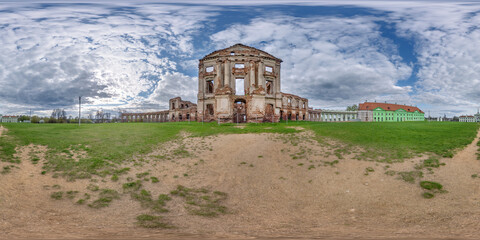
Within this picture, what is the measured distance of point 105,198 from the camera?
31.8 ft

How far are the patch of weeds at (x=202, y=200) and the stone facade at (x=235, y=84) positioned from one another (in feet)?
92.3

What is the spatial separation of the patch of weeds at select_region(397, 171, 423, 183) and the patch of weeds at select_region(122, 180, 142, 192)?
1273 cm

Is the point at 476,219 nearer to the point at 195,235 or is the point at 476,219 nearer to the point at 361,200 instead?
the point at 361,200

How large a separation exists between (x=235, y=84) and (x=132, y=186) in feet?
115

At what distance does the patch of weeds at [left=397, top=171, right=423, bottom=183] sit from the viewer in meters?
11.3

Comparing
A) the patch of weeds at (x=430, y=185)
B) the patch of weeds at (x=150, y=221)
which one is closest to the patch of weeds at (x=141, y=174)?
the patch of weeds at (x=150, y=221)

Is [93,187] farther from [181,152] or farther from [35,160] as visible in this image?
[181,152]

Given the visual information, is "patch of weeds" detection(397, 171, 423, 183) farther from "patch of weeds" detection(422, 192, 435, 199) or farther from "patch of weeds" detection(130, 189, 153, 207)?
"patch of weeds" detection(130, 189, 153, 207)

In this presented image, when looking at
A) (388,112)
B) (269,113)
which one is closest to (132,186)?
Result: (269,113)

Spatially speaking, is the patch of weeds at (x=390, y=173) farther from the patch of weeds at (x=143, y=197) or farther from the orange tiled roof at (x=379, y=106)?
the orange tiled roof at (x=379, y=106)

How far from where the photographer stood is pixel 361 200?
9.89m

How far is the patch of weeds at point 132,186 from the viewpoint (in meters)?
10.8

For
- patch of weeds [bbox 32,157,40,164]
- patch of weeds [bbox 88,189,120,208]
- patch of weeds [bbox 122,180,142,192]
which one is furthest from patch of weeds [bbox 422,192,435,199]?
patch of weeds [bbox 32,157,40,164]

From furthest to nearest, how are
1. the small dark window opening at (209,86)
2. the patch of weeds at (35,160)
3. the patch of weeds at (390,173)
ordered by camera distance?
the small dark window opening at (209,86), the patch of weeds at (35,160), the patch of weeds at (390,173)
